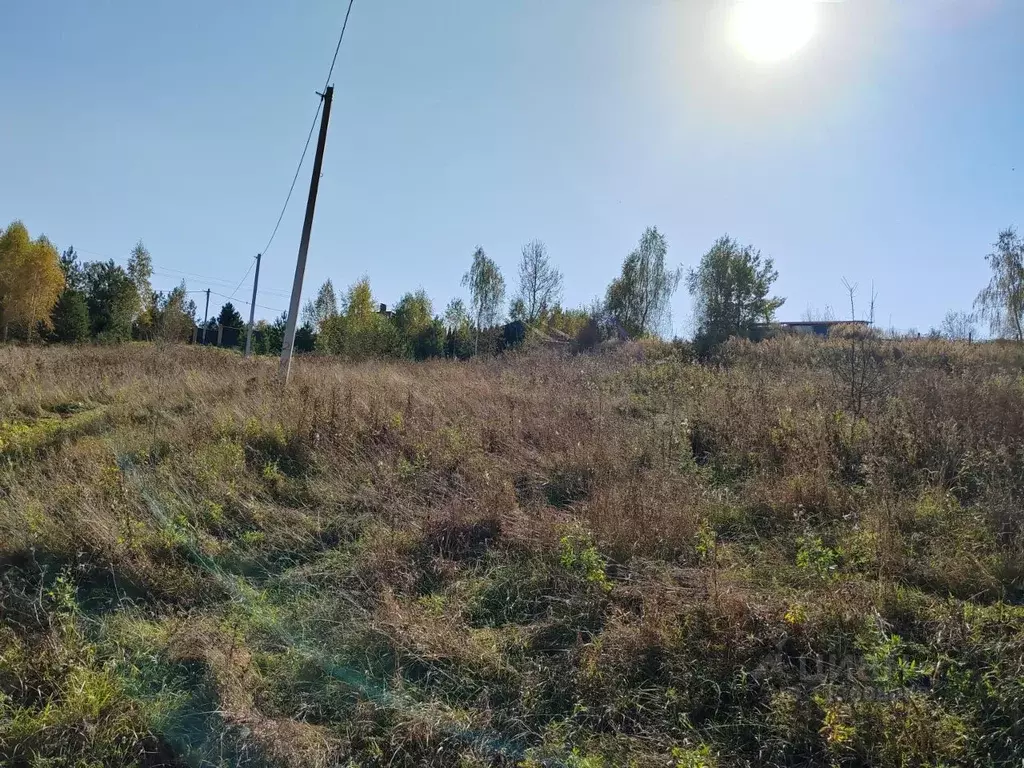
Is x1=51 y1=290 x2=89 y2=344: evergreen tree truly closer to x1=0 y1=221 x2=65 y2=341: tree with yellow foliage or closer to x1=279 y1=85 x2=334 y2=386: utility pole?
x1=0 y1=221 x2=65 y2=341: tree with yellow foliage

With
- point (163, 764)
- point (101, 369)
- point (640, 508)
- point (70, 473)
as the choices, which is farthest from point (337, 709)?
point (101, 369)

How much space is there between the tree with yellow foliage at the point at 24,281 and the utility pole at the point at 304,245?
99.7 ft

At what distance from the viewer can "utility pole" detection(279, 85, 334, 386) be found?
9.16 m

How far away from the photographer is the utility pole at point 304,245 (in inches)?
360

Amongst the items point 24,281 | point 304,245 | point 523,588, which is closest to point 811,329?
point 304,245

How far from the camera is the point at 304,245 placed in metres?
9.42

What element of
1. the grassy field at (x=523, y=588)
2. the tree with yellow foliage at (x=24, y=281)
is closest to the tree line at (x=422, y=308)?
the tree with yellow foliage at (x=24, y=281)

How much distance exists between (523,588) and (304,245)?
25.5 ft

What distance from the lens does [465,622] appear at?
10.5ft

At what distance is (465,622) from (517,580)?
1.49ft

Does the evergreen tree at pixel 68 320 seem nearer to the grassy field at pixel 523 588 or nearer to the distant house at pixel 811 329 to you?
the grassy field at pixel 523 588

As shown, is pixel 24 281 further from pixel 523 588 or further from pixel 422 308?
pixel 523 588

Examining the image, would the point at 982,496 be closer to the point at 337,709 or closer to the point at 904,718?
the point at 904,718

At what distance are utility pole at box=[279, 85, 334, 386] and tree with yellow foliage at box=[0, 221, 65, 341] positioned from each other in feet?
99.7
